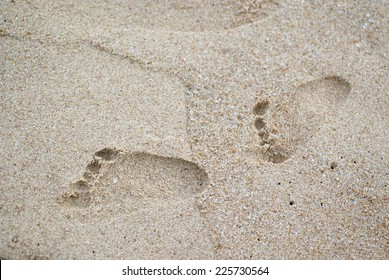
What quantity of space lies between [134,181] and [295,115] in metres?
0.75

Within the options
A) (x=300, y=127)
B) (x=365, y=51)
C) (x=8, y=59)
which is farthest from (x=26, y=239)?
(x=365, y=51)

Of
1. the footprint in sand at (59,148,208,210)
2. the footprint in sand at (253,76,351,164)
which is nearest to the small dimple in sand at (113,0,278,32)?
the footprint in sand at (253,76,351,164)

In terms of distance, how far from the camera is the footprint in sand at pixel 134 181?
5.68ft

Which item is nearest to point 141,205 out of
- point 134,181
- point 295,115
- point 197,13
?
point 134,181

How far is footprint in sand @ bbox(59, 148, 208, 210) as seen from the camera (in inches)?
68.2

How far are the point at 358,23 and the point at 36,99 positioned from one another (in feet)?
5.01

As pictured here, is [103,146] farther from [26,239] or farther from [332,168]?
[332,168]

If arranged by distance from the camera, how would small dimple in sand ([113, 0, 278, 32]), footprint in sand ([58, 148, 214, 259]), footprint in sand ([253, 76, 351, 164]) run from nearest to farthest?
footprint in sand ([58, 148, 214, 259]), footprint in sand ([253, 76, 351, 164]), small dimple in sand ([113, 0, 278, 32])

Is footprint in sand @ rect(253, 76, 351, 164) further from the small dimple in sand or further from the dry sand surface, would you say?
the small dimple in sand

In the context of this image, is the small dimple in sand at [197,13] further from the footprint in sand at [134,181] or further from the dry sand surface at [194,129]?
the footprint in sand at [134,181]

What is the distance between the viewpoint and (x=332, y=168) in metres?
1.83

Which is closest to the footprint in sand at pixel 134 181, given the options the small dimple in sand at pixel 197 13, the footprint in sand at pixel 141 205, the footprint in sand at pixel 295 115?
the footprint in sand at pixel 141 205

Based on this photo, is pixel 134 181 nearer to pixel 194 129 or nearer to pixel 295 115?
pixel 194 129

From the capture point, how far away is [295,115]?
190 centimetres
